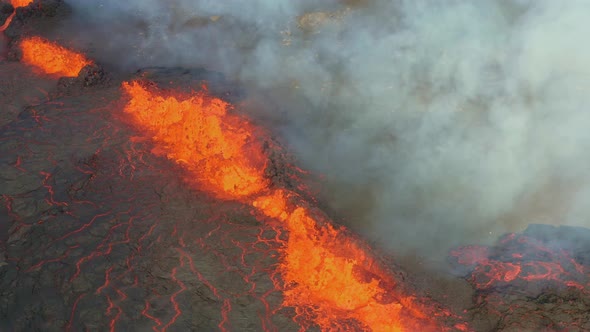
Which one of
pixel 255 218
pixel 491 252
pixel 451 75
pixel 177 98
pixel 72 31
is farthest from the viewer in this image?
pixel 72 31

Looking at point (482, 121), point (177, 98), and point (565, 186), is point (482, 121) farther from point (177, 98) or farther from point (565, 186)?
point (177, 98)

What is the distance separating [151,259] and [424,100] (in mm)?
6039

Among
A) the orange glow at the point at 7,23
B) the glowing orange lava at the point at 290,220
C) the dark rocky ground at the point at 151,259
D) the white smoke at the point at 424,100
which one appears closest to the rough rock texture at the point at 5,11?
the orange glow at the point at 7,23

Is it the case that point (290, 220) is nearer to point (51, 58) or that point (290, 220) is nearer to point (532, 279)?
point (532, 279)

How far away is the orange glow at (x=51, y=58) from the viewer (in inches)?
457

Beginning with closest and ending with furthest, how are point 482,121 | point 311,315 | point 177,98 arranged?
point 311,315 < point 482,121 < point 177,98

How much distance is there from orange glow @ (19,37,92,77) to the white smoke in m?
0.70

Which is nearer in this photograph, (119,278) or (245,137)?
(119,278)

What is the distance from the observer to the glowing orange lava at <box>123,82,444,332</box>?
611 centimetres

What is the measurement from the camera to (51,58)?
1182 centimetres

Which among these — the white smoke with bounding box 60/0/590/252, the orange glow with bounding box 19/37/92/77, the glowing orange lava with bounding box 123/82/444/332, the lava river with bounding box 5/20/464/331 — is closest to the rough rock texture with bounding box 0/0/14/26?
the orange glow with bounding box 19/37/92/77

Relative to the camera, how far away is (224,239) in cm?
705

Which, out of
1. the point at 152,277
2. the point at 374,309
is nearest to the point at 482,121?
the point at 374,309

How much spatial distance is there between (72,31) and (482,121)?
11.0m
